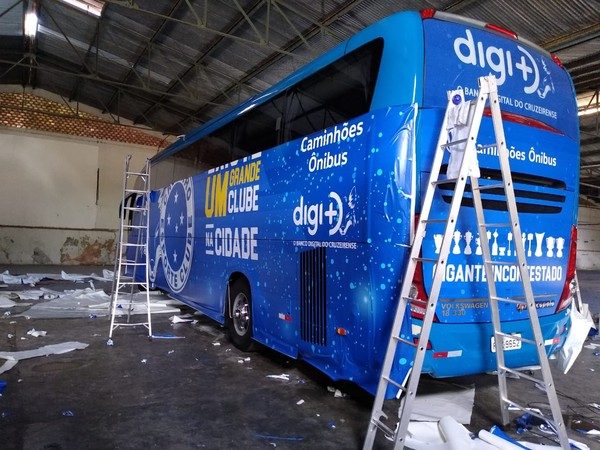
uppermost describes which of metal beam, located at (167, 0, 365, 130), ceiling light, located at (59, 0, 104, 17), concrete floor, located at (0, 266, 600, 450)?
ceiling light, located at (59, 0, 104, 17)

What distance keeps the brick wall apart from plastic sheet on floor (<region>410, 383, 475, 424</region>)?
58.9ft

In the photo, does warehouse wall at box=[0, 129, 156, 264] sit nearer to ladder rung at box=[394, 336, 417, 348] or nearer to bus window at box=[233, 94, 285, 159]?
bus window at box=[233, 94, 285, 159]

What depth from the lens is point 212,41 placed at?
1045cm

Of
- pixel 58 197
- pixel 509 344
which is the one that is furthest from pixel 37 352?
pixel 58 197

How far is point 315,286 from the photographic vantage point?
387 cm

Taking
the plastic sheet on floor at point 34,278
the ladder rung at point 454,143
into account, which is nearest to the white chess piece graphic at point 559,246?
the ladder rung at point 454,143

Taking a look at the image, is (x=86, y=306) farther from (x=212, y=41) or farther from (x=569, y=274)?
(x=569, y=274)

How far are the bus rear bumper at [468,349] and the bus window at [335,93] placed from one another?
1807 mm

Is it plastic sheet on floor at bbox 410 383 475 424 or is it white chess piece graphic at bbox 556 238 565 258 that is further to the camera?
white chess piece graphic at bbox 556 238 565 258

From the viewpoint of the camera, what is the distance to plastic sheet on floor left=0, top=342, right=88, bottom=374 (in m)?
4.72

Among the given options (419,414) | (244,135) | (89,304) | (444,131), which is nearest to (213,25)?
(244,135)

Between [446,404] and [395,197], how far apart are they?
201 cm

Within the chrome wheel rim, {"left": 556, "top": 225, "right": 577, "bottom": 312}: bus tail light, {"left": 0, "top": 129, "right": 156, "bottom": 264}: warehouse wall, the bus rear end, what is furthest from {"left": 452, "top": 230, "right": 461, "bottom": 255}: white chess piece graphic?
{"left": 0, "top": 129, "right": 156, "bottom": 264}: warehouse wall

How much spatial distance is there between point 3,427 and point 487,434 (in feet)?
11.4
